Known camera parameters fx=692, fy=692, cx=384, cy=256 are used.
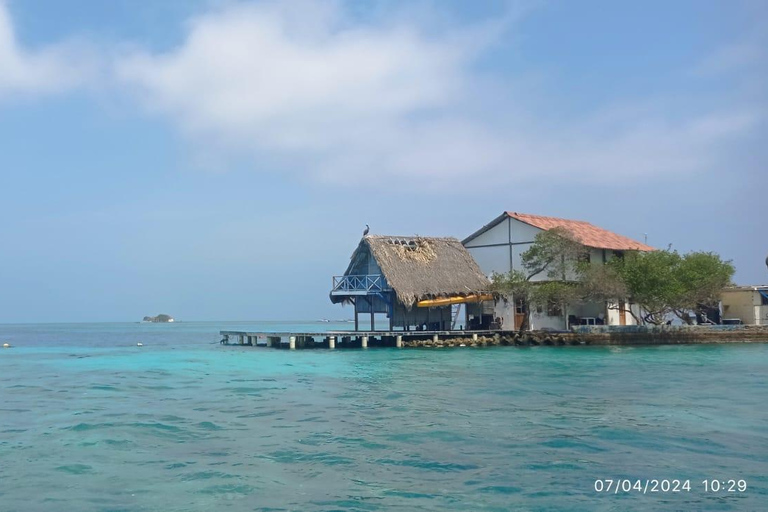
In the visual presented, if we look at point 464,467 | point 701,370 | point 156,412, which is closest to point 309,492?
point 464,467

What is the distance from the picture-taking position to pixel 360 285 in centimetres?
3094

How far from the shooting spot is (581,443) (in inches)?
364

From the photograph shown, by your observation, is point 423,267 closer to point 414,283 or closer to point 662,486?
point 414,283

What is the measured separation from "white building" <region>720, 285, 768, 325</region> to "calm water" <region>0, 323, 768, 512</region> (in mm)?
15672

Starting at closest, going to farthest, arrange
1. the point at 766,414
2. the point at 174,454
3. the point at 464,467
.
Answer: the point at 464,467 < the point at 174,454 < the point at 766,414

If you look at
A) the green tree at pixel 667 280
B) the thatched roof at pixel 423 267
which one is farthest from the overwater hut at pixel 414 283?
the green tree at pixel 667 280

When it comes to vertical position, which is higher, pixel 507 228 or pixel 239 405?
pixel 507 228

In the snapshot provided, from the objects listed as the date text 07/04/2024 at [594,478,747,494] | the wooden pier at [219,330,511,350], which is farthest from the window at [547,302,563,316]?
the date text 07/04/2024 at [594,478,747,494]

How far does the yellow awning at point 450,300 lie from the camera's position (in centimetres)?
3059

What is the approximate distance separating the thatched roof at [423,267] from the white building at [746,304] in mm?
12108

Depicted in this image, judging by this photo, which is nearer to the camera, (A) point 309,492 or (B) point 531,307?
(A) point 309,492

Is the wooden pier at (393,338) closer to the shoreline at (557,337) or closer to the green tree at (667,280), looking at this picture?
the shoreline at (557,337)

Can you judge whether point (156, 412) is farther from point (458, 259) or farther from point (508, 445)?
point (458, 259)

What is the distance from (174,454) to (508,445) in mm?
4370
